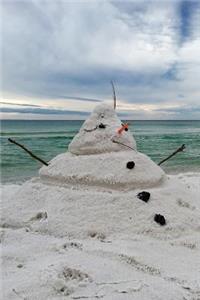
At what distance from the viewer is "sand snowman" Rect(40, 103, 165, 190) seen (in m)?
5.25

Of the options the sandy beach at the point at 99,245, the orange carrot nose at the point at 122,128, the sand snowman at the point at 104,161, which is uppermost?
the orange carrot nose at the point at 122,128

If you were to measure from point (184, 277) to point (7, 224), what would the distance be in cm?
261

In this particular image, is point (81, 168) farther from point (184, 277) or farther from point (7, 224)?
point (184, 277)

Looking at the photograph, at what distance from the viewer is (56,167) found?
568cm

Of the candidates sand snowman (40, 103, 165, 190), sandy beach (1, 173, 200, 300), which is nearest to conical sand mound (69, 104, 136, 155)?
sand snowman (40, 103, 165, 190)

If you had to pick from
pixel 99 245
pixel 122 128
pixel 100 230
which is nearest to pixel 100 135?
pixel 122 128

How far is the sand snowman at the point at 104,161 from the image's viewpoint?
5.25m

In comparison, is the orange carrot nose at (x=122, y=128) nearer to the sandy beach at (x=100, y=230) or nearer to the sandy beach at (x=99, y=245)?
the sandy beach at (x=100, y=230)

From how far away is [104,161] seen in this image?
5414 mm

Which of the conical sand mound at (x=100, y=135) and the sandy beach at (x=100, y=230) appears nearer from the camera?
the sandy beach at (x=100, y=230)

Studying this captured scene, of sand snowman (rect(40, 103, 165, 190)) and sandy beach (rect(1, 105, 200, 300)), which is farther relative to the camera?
sand snowman (rect(40, 103, 165, 190))

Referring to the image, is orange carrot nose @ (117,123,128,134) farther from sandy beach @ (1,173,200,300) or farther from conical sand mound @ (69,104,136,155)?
sandy beach @ (1,173,200,300)

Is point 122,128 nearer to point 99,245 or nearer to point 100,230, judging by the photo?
point 100,230

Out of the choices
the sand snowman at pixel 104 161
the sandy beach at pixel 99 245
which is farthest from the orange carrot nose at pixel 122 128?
the sandy beach at pixel 99 245
